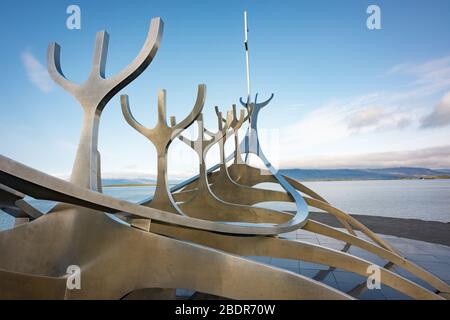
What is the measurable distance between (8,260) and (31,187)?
1427mm

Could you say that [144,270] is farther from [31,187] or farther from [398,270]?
[398,270]

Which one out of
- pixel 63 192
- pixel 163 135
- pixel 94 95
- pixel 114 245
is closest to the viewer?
pixel 63 192

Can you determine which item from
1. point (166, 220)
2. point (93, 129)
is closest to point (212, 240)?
point (166, 220)

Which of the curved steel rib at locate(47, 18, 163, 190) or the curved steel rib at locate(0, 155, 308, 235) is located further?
the curved steel rib at locate(47, 18, 163, 190)

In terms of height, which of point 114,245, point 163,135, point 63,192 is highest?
point 163,135

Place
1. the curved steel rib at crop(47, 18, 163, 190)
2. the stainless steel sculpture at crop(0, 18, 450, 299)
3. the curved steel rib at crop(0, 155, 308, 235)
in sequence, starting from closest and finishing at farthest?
the curved steel rib at crop(0, 155, 308, 235)
the stainless steel sculpture at crop(0, 18, 450, 299)
the curved steel rib at crop(47, 18, 163, 190)

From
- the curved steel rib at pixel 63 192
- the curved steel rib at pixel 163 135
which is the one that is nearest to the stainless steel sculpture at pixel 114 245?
the curved steel rib at pixel 63 192

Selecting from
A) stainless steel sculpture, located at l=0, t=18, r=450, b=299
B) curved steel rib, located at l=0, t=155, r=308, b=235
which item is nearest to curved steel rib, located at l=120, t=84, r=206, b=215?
stainless steel sculpture, located at l=0, t=18, r=450, b=299

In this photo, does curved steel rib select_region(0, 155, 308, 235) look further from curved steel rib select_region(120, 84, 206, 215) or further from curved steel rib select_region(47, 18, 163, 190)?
curved steel rib select_region(120, 84, 206, 215)

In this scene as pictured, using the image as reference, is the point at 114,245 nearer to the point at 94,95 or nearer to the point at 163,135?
the point at 94,95

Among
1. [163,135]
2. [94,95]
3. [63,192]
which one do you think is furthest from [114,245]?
[163,135]

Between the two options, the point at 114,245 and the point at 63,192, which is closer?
the point at 63,192

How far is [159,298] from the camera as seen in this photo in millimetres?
4438

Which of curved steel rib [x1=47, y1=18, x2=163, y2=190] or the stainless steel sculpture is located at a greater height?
curved steel rib [x1=47, y1=18, x2=163, y2=190]
